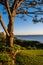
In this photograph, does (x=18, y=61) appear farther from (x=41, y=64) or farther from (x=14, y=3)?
(x=14, y=3)

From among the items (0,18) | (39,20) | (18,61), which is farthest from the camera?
(39,20)

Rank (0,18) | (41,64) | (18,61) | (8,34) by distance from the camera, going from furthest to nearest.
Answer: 1. (8,34)
2. (0,18)
3. (18,61)
4. (41,64)

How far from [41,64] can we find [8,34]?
6.91 m

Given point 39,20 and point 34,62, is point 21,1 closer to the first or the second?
point 39,20

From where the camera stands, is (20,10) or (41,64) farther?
(20,10)

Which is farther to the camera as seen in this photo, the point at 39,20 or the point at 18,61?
the point at 39,20

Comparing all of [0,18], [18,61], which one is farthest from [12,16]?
[18,61]

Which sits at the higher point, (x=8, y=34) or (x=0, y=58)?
(x=0, y=58)

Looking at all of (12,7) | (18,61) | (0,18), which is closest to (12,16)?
(12,7)

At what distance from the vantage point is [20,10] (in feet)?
70.7

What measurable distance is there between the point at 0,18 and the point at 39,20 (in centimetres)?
468

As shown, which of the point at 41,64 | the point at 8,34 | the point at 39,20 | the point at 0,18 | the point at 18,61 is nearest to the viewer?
the point at 41,64

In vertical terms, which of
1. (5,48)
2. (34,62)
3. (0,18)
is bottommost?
(5,48)

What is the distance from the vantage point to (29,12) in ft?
71.5
